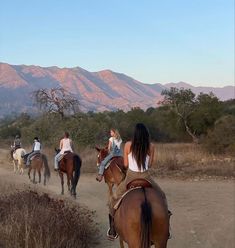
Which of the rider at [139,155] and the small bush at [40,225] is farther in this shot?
the small bush at [40,225]

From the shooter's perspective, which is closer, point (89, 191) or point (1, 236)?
point (1, 236)

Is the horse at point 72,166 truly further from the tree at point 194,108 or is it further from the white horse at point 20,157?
the tree at point 194,108

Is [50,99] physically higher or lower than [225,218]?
higher

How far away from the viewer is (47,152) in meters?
36.9

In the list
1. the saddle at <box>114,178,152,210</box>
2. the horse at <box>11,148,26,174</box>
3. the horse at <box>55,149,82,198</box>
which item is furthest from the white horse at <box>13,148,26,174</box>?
the saddle at <box>114,178,152,210</box>

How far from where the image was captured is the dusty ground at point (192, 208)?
11.7 metres

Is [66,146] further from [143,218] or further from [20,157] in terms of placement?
[143,218]

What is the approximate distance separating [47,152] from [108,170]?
21.4 m

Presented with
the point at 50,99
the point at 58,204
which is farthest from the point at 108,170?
the point at 50,99

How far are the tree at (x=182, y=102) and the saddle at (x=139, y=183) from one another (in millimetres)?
37492

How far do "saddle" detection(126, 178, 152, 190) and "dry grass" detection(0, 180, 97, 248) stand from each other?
1.92m

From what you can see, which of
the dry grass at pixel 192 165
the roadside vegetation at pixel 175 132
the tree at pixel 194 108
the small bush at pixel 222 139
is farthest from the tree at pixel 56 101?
the dry grass at pixel 192 165

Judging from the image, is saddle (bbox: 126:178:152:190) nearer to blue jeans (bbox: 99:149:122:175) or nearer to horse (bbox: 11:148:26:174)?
blue jeans (bbox: 99:149:122:175)

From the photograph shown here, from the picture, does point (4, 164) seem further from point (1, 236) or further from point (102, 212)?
point (1, 236)
